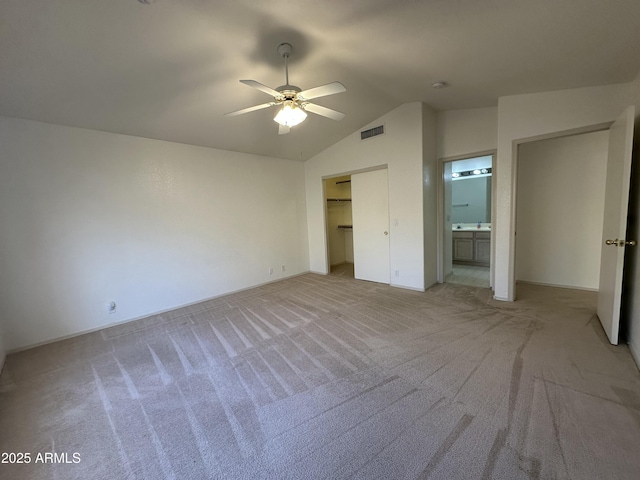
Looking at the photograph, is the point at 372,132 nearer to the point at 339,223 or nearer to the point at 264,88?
the point at 339,223

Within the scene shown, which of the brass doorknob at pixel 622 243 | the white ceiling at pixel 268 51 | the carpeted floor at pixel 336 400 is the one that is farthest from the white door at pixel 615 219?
the white ceiling at pixel 268 51

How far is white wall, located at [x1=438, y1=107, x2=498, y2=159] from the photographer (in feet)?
12.8

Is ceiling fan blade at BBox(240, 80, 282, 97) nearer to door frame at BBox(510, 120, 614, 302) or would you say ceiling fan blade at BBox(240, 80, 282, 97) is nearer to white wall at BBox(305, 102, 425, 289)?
white wall at BBox(305, 102, 425, 289)

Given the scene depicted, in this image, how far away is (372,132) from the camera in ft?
14.9

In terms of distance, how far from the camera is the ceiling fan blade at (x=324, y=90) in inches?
83.4

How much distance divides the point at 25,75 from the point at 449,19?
142 inches

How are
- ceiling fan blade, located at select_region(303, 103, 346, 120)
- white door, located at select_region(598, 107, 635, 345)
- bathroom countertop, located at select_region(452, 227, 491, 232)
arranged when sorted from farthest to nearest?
1. bathroom countertop, located at select_region(452, 227, 491, 232)
2. ceiling fan blade, located at select_region(303, 103, 346, 120)
3. white door, located at select_region(598, 107, 635, 345)

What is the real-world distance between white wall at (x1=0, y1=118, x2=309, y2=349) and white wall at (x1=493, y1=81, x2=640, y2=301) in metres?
3.95

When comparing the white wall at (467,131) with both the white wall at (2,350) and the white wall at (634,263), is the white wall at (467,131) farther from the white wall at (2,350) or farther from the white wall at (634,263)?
the white wall at (2,350)

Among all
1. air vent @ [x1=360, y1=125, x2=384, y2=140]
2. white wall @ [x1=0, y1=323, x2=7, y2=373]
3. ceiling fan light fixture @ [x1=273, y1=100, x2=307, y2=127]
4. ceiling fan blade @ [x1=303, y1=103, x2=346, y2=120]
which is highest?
air vent @ [x1=360, y1=125, x2=384, y2=140]

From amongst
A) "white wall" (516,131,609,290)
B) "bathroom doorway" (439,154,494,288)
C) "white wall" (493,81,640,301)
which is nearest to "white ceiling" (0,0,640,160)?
"white wall" (493,81,640,301)

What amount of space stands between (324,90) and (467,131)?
3039mm

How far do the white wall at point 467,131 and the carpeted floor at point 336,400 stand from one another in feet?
8.20

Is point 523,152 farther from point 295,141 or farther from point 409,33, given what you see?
point 295,141
